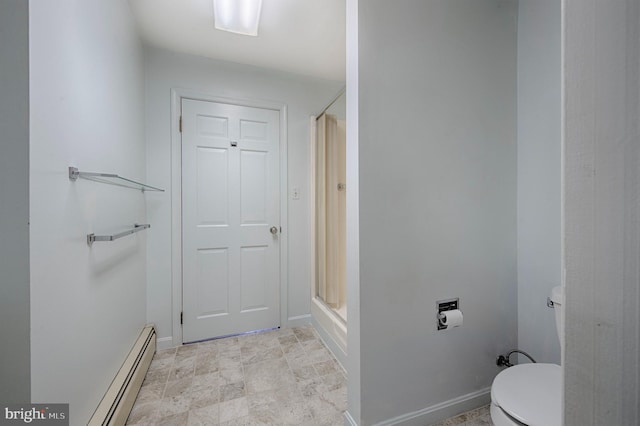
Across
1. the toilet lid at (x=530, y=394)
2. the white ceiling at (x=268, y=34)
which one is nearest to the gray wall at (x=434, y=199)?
the toilet lid at (x=530, y=394)

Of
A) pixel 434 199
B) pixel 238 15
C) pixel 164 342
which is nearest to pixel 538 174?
pixel 434 199

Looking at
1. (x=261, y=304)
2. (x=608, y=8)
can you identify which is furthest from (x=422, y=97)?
(x=261, y=304)

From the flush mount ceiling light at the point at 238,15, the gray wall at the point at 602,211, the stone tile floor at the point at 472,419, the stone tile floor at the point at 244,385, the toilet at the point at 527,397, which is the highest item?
the flush mount ceiling light at the point at 238,15

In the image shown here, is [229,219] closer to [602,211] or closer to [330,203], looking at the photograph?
[330,203]

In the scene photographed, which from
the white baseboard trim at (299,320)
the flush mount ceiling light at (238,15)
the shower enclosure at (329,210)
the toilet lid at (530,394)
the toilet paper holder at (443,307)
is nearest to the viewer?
the toilet lid at (530,394)

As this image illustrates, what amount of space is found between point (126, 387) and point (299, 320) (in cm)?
132

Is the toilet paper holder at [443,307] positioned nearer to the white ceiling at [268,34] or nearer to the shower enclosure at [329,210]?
the shower enclosure at [329,210]

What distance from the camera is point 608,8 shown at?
253 mm

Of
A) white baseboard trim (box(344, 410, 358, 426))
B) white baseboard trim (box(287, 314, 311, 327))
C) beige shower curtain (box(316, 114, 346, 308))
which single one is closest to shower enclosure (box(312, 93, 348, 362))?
beige shower curtain (box(316, 114, 346, 308))

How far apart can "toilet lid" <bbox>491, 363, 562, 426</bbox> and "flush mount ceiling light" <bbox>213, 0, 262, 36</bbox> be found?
2335mm

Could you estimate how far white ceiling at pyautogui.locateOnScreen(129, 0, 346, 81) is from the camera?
1592 mm

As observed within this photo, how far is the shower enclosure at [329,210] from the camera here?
221cm

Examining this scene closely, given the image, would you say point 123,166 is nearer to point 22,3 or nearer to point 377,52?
point 22,3

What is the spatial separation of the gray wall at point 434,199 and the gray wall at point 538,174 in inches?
2.2
